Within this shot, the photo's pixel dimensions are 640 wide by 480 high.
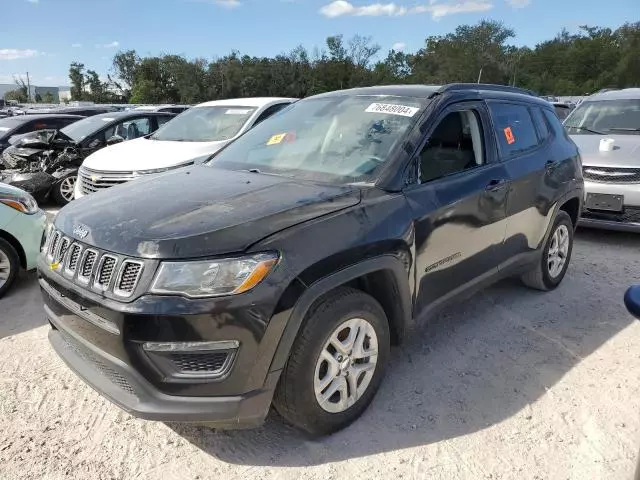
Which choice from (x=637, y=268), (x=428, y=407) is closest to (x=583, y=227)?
(x=637, y=268)

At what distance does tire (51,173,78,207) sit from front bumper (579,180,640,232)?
24.7ft

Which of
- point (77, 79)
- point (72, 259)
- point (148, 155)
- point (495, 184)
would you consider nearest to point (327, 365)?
point (72, 259)

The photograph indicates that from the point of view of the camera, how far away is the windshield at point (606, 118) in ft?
23.3

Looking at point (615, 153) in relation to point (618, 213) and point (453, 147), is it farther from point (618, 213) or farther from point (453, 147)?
point (453, 147)

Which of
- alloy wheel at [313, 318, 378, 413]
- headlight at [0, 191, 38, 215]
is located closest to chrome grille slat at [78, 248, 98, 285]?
alloy wheel at [313, 318, 378, 413]

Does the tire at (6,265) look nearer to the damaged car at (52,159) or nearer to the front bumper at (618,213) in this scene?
the damaged car at (52,159)

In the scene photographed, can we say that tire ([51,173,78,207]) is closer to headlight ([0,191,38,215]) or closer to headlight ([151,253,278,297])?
headlight ([0,191,38,215])

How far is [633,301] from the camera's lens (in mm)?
1299

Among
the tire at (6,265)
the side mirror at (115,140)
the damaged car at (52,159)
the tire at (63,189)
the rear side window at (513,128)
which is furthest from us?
the side mirror at (115,140)

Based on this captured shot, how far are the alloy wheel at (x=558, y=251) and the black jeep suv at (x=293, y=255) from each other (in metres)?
0.85

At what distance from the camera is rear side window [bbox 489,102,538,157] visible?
12.4 ft

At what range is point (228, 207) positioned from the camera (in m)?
2.52

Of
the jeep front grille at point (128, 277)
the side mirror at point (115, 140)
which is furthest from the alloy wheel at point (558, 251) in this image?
the side mirror at point (115, 140)

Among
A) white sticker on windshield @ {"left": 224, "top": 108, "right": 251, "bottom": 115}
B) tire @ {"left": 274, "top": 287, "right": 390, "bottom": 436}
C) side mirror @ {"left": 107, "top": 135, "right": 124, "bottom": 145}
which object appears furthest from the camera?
side mirror @ {"left": 107, "top": 135, "right": 124, "bottom": 145}
